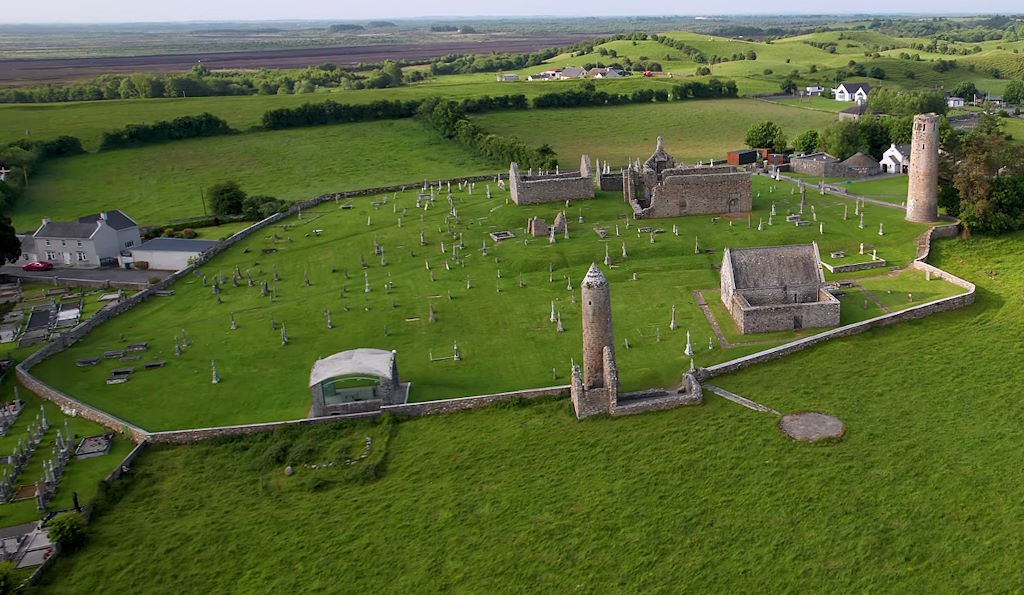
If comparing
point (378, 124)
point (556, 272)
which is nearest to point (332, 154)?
point (378, 124)

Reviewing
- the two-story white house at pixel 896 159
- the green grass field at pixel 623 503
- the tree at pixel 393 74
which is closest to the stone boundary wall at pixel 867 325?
the green grass field at pixel 623 503

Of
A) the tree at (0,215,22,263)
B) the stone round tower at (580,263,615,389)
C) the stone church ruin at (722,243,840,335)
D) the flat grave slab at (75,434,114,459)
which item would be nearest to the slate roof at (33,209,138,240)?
the tree at (0,215,22,263)

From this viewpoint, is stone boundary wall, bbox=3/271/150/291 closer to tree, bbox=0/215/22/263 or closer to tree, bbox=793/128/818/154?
tree, bbox=0/215/22/263

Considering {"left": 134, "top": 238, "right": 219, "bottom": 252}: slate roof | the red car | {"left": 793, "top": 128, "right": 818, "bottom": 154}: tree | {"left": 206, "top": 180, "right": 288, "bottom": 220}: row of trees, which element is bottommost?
the red car

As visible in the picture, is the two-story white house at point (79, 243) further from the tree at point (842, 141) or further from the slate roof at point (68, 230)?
the tree at point (842, 141)

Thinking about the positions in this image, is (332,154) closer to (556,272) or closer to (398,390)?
(556,272)

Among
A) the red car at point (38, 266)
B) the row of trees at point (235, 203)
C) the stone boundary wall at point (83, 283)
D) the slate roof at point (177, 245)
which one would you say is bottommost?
the stone boundary wall at point (83, 283)

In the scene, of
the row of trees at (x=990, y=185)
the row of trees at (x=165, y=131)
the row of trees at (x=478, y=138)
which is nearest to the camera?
the row of trees at (x=990, y=185)
